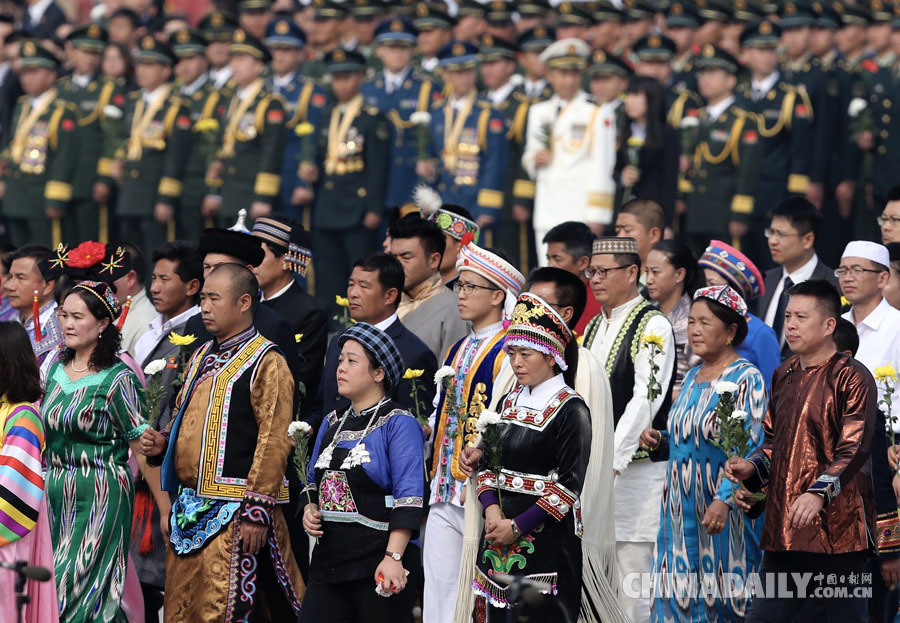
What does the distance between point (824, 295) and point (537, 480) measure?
1.58 metres

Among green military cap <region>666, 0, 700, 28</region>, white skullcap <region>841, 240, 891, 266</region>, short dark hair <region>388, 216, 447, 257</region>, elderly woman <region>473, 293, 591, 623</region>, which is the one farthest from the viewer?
green military cap <region>666, 0, 700, 28</region>

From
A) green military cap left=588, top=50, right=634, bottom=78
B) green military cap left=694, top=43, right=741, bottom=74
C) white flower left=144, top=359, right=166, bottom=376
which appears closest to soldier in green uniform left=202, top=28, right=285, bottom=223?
green military cap left=588, top=50, right=634, bottom=78

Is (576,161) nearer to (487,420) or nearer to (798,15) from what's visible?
(798,15)

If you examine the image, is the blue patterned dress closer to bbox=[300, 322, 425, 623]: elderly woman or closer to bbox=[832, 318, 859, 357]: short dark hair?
bbox=[832, 318, 859, 357]: short dark hair

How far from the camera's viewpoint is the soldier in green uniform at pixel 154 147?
17328 millimetres

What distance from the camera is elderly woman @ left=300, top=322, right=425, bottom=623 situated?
7473 mm

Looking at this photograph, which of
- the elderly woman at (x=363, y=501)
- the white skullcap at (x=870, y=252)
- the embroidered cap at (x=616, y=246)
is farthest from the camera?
the embroidered cap at (x=616, y=246)

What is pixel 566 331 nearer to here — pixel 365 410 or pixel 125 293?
pixel 365 410

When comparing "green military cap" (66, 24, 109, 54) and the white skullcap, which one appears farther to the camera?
"green military cap" (66, 24, 109, 54)

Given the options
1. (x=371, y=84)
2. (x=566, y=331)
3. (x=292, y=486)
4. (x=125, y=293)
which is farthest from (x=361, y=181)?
(x=566, y=331)

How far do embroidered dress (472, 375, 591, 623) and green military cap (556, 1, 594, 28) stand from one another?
34.4ft

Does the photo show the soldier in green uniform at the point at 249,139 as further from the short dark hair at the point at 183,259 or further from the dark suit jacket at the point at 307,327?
the dark suit jacket at the point at 307,327

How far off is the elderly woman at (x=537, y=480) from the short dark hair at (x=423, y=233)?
222 cm

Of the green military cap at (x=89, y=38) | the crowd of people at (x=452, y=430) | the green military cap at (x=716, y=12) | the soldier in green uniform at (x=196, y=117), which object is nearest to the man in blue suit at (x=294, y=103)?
the soldier in green uniform at (x=196, y=117)
